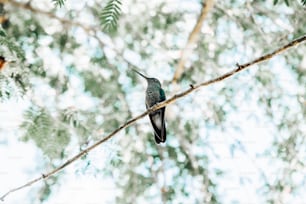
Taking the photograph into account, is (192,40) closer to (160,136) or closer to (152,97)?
(152,97)

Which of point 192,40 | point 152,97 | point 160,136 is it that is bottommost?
point 160,136

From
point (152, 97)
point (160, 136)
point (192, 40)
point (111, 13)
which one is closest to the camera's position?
point (111, 13)

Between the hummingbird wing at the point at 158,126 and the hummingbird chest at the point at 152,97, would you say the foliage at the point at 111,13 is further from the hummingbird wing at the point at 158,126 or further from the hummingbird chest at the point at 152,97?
the hummingbird chest at the point at 152,97

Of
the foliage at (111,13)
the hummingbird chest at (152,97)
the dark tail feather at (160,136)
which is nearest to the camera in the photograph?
the foliage at (111,13)

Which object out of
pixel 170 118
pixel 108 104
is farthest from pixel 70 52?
pixel 170 118

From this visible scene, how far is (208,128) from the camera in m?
3.62

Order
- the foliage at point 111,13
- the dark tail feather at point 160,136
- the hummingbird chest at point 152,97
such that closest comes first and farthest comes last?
1. the foliage at point 111,13
2. the dark tail feather at point 160,136
3. the hummingbird chest at point 152,97

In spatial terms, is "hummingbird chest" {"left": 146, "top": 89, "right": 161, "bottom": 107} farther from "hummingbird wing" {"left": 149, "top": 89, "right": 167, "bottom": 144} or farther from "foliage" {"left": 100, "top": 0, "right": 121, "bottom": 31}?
"foliage" {"left": 100, "top": 0, "right": 121, "bottom": 31}

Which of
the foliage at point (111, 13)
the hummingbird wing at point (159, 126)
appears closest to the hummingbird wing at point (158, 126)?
the hummingbird wing at point (159, 126)

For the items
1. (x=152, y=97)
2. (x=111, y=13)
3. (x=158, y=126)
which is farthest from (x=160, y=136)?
(x=111, y=13)

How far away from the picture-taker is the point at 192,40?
11.3 ft

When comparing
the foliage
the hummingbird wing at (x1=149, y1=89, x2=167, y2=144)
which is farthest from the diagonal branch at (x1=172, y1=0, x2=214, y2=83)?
the foliage

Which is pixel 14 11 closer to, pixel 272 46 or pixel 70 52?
pixel 70 52

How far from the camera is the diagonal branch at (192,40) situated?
10.7 ft
